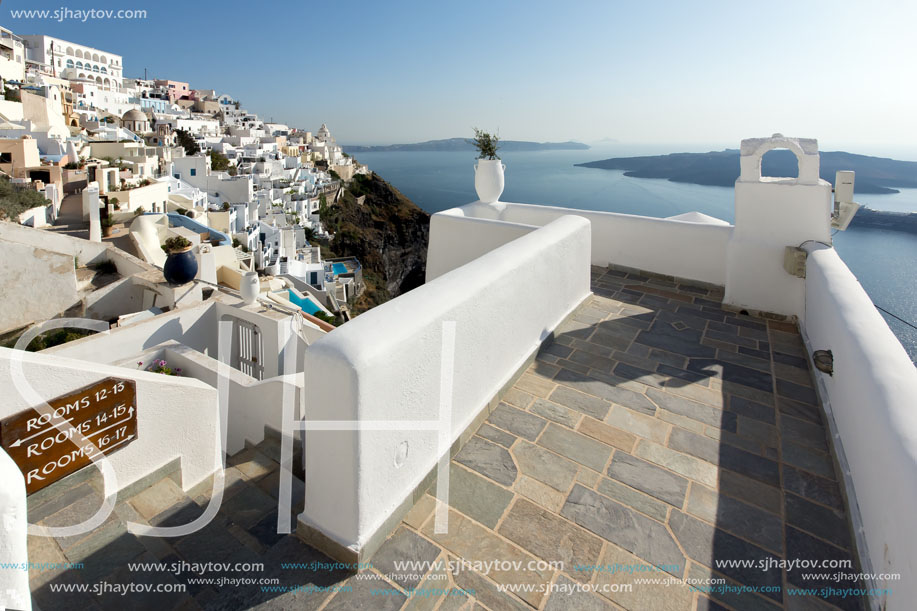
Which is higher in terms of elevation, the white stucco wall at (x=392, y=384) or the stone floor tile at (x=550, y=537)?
the white stucco wall at (x=392, y=384)

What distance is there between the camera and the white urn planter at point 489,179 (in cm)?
602

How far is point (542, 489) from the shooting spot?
7.46 feet

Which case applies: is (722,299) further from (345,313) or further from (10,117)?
(10,117)

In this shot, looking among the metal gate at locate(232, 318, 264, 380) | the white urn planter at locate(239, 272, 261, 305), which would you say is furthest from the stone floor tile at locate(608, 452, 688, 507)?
the white urn planter at locate(239, 272, 261, 305)

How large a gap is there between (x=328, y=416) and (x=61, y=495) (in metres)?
1.75

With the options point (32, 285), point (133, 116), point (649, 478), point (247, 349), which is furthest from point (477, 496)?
point (133, 116)

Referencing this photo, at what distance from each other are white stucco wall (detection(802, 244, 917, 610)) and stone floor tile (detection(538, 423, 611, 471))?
1035mm

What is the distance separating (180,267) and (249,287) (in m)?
2.90

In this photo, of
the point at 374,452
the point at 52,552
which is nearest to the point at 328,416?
the point at 374,452

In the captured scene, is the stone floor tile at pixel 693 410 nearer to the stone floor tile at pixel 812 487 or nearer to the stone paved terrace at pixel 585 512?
the stone paved terrace at pixel 585 512

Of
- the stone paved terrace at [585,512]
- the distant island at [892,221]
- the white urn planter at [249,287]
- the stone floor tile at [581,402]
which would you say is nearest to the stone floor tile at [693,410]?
the stone paved terrace at [585,512]

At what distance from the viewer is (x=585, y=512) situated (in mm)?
2145

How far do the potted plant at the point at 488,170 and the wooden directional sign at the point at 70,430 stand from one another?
425cm

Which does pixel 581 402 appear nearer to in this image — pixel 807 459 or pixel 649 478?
pixel 649 478
